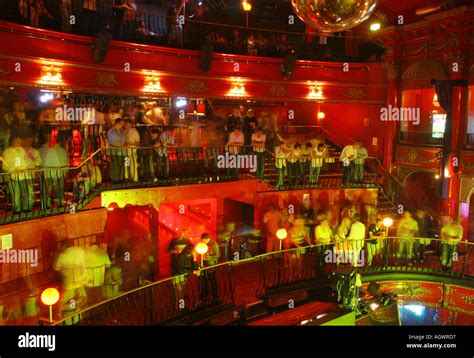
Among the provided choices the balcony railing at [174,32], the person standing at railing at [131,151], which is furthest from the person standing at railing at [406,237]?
the balcony railing at [174,32]

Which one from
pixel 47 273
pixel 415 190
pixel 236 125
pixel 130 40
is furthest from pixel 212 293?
pixel 415 190

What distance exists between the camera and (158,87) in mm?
14648

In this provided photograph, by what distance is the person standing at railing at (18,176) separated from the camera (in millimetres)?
8938

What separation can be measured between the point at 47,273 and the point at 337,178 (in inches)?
380

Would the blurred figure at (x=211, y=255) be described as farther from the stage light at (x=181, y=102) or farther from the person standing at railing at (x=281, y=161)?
the stage light at (x=181, y=102)

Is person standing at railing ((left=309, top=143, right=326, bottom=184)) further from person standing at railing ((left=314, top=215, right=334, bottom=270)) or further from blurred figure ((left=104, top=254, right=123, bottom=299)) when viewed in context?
blurred figure ((left=104, top=254, right=123, bottom=299))

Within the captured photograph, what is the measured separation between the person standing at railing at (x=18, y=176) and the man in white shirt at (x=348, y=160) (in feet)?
31.2

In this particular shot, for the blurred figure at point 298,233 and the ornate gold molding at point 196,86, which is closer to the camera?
the blurred figure at point 298,233

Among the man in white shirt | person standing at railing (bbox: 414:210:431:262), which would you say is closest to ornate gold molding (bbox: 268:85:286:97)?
the man in white shirt

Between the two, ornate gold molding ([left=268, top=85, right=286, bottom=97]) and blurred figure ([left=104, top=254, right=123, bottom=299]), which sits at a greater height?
ornate gold molding ([left=268, top=85, right=286, bottom=97])

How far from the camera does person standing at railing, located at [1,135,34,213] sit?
8.94 m

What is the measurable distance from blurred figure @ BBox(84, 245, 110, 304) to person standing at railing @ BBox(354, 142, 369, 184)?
8772 millimetres

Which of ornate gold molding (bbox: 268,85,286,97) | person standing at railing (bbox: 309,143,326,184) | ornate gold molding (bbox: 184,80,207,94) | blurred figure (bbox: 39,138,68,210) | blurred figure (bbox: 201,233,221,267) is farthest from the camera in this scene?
ornate gold molding (bbox: 268,85,286,97)

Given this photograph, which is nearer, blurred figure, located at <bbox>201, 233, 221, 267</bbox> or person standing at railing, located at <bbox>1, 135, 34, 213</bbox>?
person standing at railing, located at <bbox>1, 135, 34, 213</bbox>
